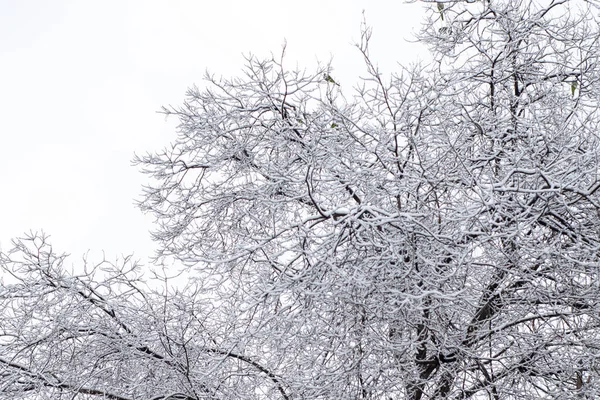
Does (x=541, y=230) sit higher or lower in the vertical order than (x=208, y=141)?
lower

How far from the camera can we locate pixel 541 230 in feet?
17.8

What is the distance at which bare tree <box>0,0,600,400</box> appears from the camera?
4.94m

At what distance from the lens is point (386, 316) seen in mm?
5320

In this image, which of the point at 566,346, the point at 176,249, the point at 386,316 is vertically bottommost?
the point at 566,346

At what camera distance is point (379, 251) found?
197 inches

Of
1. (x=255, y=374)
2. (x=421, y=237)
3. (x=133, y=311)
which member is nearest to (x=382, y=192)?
(x=421, y=237)

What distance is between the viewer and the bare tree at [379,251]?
4.94 meters

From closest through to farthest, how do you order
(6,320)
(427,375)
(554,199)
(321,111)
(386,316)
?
(554,199)
(386,316)
(427,375)
(321,111)
(6,320)

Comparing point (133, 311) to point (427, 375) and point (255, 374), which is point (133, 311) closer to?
point (255, 374)

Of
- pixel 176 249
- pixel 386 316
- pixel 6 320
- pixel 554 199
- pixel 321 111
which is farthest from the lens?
pixel 176 249

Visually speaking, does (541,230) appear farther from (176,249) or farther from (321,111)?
(176,249)

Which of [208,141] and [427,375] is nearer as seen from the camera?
[427,375]

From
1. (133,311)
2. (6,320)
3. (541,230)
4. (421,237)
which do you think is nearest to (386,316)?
(421,237)

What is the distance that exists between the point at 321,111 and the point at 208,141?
130 cm
